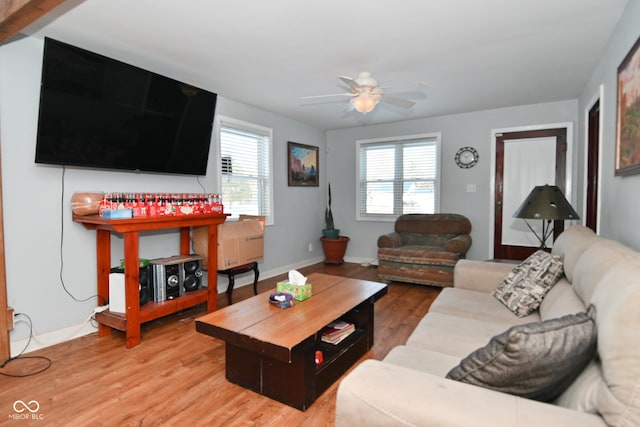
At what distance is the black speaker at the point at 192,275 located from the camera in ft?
10.4

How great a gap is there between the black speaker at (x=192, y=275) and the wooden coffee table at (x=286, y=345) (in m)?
1.10

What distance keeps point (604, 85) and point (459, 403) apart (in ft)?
10.3

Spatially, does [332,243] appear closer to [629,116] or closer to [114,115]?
[114,115]

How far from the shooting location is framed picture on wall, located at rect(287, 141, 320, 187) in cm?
512

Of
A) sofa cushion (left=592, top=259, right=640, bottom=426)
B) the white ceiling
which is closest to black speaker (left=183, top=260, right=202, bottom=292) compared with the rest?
the white ceiling

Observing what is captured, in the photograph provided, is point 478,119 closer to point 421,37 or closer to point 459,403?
point 421,37

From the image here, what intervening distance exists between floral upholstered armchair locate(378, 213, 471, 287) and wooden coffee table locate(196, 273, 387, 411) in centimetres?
192

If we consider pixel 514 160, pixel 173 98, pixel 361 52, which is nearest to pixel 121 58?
pixel 173 98

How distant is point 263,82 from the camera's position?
349 cm

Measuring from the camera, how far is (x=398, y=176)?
5430 millimetres

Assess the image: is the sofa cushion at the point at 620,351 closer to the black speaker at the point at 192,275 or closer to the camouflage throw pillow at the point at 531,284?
the camouflage throw pillow at the point at 531,284

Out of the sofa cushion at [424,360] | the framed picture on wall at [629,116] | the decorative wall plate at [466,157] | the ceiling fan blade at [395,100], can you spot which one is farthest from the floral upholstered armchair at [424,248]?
the sofa cushion at [424,360]

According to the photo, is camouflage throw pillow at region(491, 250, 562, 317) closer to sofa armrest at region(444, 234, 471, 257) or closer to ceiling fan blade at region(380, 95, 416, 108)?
ceiling fan blade at region(380, 95, 416, 108)

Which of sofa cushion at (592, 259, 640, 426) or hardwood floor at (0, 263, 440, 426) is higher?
sofa cushion at (592, 259, 640, 426)
